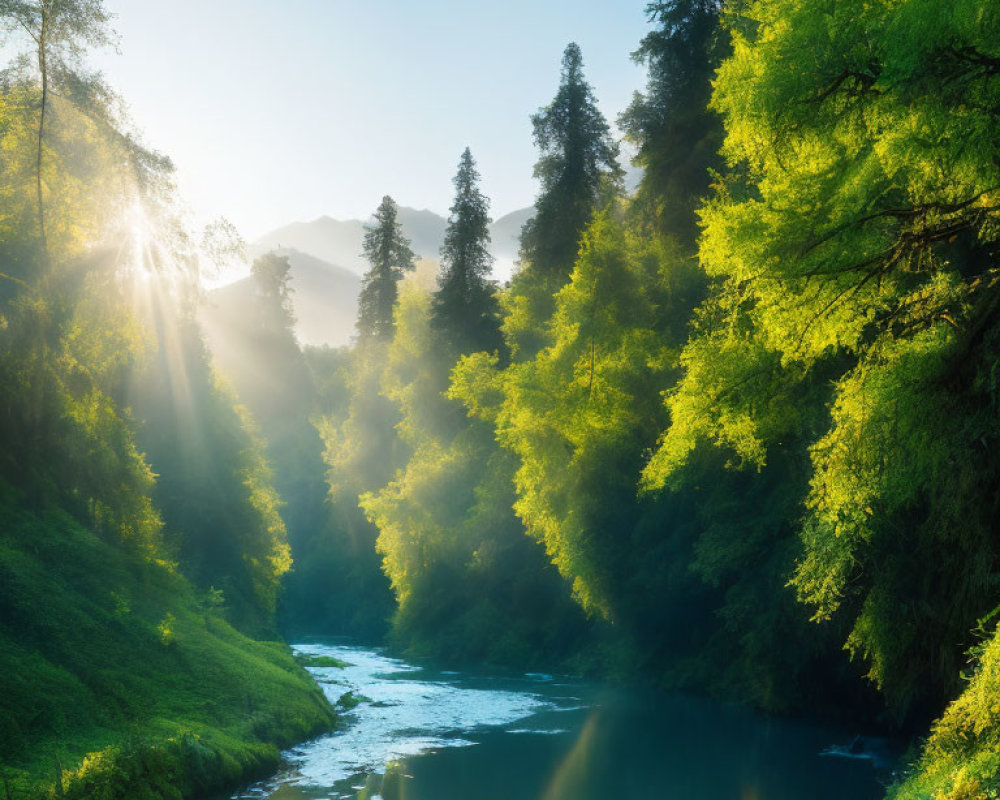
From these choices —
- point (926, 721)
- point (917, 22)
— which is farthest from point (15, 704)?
point (926, 721)

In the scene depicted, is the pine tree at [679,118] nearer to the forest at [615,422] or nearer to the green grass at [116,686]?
the forest at [615,422]

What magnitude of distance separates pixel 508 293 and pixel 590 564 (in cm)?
1530

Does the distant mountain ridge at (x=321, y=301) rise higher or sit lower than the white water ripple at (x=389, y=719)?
higher

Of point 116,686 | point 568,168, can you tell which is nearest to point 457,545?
point 568,168

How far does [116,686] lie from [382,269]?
141ft

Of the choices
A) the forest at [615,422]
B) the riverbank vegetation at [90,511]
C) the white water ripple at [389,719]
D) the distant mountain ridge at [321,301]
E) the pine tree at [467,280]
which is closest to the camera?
the forest at [615,422]

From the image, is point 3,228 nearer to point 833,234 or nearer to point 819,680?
point 833,234

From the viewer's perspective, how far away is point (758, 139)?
28.8ft

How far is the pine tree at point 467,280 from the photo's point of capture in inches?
1476

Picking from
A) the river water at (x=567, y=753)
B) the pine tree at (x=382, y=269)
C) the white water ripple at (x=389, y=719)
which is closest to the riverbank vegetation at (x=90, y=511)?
the white water ripple at (x=389, y=719)

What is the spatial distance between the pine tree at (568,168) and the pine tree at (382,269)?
19104mm

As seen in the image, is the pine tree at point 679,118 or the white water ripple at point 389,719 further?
the pine tree at point 679,118

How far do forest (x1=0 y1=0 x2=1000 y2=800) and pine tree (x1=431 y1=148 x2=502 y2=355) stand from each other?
0.64ft

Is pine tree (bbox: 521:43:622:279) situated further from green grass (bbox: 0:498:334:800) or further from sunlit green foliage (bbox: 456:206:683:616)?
green grass (bbox: 0:498:334:800)
